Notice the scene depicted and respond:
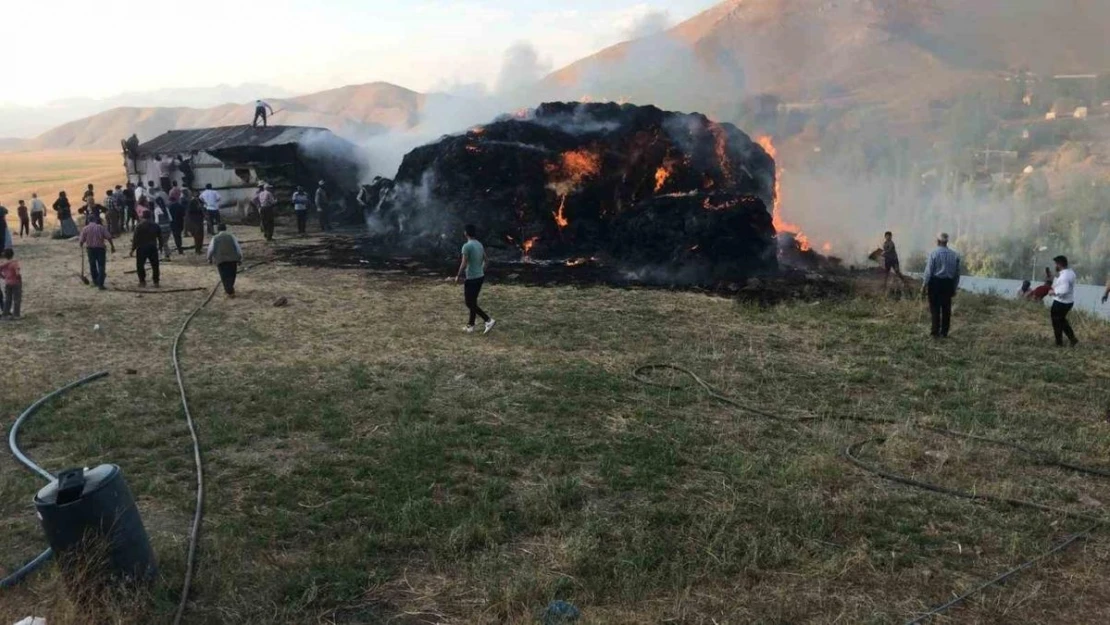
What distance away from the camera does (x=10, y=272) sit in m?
12.6

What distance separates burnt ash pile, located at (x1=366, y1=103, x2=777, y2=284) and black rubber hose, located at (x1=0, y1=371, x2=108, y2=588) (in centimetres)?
1443

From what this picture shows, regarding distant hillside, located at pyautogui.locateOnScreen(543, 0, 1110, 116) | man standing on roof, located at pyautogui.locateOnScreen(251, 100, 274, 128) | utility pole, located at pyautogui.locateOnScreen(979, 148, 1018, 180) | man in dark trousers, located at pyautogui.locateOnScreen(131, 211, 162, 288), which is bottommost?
man in dark trousers, located at pyautogui.locateOnScreen(131, 211, 162, 288)

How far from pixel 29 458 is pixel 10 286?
7715mm

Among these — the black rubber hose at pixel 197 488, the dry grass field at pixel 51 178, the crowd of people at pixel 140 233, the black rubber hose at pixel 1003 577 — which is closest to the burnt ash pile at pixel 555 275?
the crowd of people at pixel 140 233

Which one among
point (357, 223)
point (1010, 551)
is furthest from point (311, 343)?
point (357, 223)

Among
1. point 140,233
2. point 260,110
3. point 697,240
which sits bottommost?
point 140,233

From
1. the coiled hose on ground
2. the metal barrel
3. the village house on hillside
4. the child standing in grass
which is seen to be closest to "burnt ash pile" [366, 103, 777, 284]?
the village house on hillside

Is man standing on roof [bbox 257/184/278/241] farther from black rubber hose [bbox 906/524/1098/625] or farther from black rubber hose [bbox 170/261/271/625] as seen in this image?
black rubber hose [bbox 906/524/1098/625]

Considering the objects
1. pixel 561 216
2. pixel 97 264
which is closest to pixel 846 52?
pixel 561 216

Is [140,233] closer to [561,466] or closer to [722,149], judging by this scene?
[561,466]

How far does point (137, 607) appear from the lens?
4492mm

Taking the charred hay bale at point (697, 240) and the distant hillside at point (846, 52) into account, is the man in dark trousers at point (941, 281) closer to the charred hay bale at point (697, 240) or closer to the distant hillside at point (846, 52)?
the charred hay bale at point (697, 240)

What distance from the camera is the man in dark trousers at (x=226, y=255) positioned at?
14.3 m

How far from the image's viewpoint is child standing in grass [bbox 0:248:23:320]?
12.6 metres
